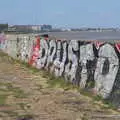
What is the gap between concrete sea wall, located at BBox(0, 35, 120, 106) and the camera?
15598 millimetres

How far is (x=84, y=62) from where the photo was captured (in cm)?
1864

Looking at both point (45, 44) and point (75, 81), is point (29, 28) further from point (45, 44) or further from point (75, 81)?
point (75, 81)

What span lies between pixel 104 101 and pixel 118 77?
0.87 meters

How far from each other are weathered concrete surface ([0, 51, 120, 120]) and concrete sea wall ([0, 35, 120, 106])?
1.98 ft

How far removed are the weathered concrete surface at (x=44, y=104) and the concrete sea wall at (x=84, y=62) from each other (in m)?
0.60

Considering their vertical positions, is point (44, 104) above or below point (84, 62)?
below

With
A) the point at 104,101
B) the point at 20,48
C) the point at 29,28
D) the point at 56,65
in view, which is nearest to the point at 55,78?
the point at 56,65

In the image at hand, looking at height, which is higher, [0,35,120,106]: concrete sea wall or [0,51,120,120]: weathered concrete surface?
[0,35,120,106]: concrete sea wall

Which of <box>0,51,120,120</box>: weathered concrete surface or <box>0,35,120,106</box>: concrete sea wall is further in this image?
<box>0,35,120,106</box>: concrete sea wall

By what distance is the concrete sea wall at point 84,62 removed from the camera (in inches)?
614

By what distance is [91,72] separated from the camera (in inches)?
695

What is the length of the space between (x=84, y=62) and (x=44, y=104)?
384 centimetres

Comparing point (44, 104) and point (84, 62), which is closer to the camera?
point (44, 104)

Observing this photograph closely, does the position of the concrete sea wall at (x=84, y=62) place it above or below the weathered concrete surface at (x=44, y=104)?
above
